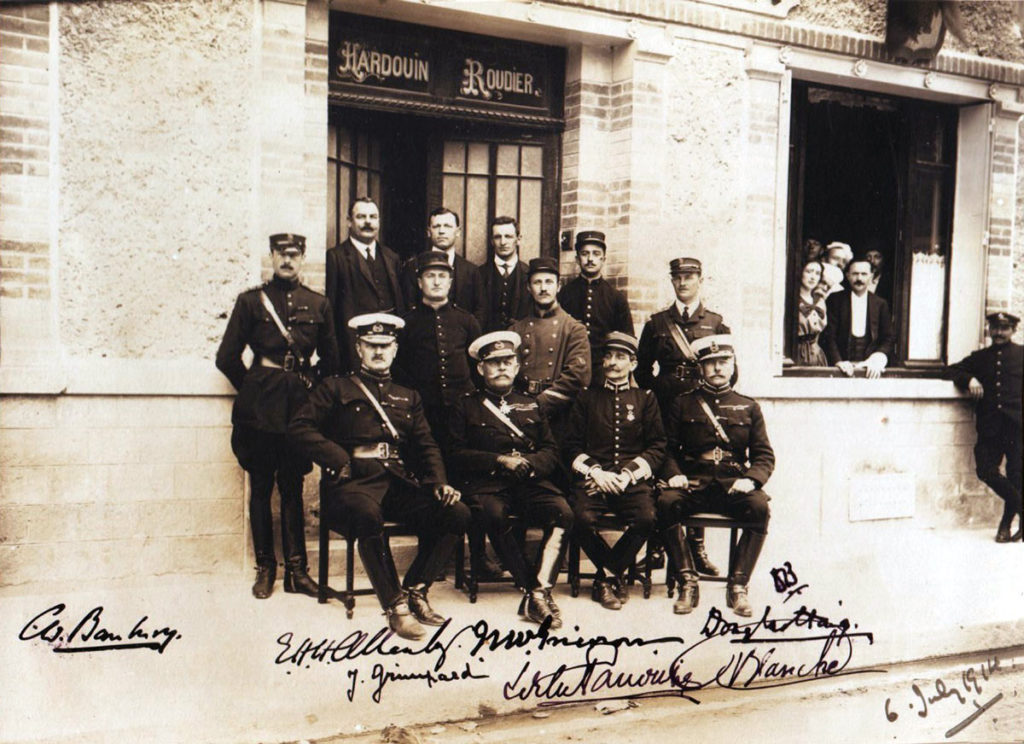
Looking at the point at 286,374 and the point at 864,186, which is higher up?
the point at 864,186

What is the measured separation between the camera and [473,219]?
590 cm

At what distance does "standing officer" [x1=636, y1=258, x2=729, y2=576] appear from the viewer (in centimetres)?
556

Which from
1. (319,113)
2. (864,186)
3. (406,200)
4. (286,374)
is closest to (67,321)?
(286,374)

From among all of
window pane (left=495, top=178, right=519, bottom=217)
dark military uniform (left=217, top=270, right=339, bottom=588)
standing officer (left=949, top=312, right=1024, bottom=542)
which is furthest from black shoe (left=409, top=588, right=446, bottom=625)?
standing officer (left=949, top=312, right=1024, bottom=542)

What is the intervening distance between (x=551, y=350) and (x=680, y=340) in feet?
2.82

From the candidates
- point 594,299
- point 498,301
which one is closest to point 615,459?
point 594,299

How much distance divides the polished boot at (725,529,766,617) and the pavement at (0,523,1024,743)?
6cm

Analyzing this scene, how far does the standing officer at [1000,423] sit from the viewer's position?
6.29 meters

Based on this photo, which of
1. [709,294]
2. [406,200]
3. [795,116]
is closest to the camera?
[406,200]

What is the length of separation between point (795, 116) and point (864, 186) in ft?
2.55

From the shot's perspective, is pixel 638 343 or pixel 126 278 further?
pixel 638 343

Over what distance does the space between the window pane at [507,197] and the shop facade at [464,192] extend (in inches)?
0.6

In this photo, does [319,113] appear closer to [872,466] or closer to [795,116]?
[795,116]
